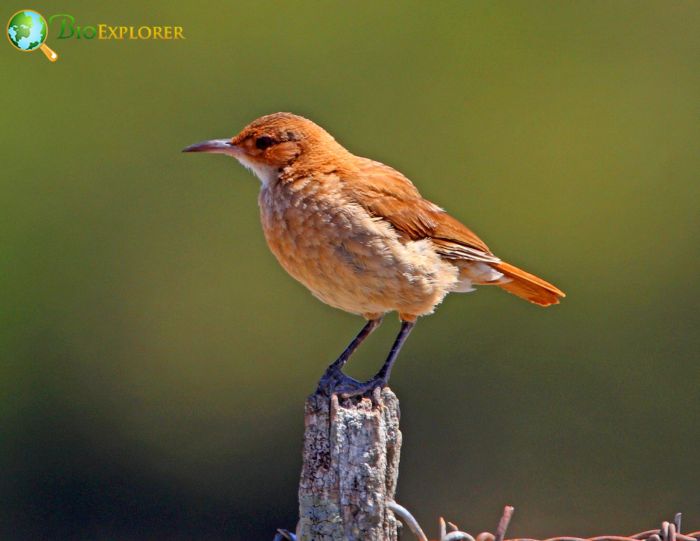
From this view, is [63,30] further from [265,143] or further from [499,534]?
[499,534]

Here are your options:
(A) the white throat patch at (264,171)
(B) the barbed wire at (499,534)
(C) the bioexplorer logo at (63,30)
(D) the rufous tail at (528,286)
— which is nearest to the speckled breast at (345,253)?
(A) the white throat patch at (264,171)

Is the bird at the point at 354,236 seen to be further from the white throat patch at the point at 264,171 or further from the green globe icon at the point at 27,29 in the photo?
the green globe icon at the point at 27,29

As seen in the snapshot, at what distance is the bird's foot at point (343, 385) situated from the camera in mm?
5032

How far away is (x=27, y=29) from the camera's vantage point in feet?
32.0

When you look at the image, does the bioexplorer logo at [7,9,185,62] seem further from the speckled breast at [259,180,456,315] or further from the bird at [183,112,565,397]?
the speckled breast at [259,180,456,315]

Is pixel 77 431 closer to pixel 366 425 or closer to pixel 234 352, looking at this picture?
pixel 234 352

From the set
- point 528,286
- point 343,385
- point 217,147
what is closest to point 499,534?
point 343,385

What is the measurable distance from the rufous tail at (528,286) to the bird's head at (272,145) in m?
0.86

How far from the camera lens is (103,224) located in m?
11.1

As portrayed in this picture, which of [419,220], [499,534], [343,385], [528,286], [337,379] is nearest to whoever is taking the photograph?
[499,534]

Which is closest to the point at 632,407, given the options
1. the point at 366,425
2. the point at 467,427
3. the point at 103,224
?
the point at 467,427

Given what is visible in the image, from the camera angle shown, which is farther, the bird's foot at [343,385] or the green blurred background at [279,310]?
the green blurred background at [279,310]

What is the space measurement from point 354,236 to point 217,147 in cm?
72

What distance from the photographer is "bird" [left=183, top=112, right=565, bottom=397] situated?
5547mm
